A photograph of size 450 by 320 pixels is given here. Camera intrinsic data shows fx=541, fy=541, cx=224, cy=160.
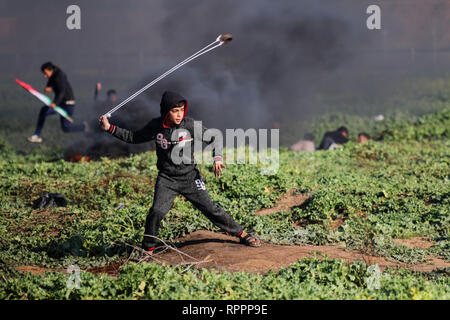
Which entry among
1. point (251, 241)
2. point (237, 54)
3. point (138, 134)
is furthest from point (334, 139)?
point (138, 134)

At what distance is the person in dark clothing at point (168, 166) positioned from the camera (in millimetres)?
5750

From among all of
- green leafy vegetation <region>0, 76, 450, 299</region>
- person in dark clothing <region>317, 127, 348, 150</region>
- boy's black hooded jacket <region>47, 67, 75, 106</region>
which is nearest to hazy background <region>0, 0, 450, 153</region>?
boy's black hooded jacket <region>47, 67, 75, 106</region>

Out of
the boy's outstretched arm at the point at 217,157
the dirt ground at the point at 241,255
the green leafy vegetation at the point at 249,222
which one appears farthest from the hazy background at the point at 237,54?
the boy's outstretched arm at the point at 217,157

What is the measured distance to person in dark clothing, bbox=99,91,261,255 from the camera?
5.75 metres

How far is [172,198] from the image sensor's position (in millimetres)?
6023

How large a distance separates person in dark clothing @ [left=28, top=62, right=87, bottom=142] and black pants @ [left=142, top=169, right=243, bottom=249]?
303 inches

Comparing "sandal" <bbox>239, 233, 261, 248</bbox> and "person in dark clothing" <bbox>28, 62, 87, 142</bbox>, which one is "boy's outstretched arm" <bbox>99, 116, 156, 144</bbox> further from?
"person in dark clothing" <bbox>28, 62, 87, 142</bbox>

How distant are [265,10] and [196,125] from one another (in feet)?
46.7

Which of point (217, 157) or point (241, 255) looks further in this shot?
point (217, 157)

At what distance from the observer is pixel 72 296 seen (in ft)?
15.3

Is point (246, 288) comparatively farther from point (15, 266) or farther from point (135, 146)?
point (135, 146)

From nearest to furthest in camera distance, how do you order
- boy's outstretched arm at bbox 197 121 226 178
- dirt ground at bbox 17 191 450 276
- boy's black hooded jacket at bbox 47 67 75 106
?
dirt ground at bbox 17 191 450 276, boy's outstretched arm at bbox 197 121 226 178, boy's black hooded jacket at bbox 47 67 75 106

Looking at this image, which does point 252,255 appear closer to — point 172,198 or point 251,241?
point 251,241

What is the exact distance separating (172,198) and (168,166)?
37 centimetres
